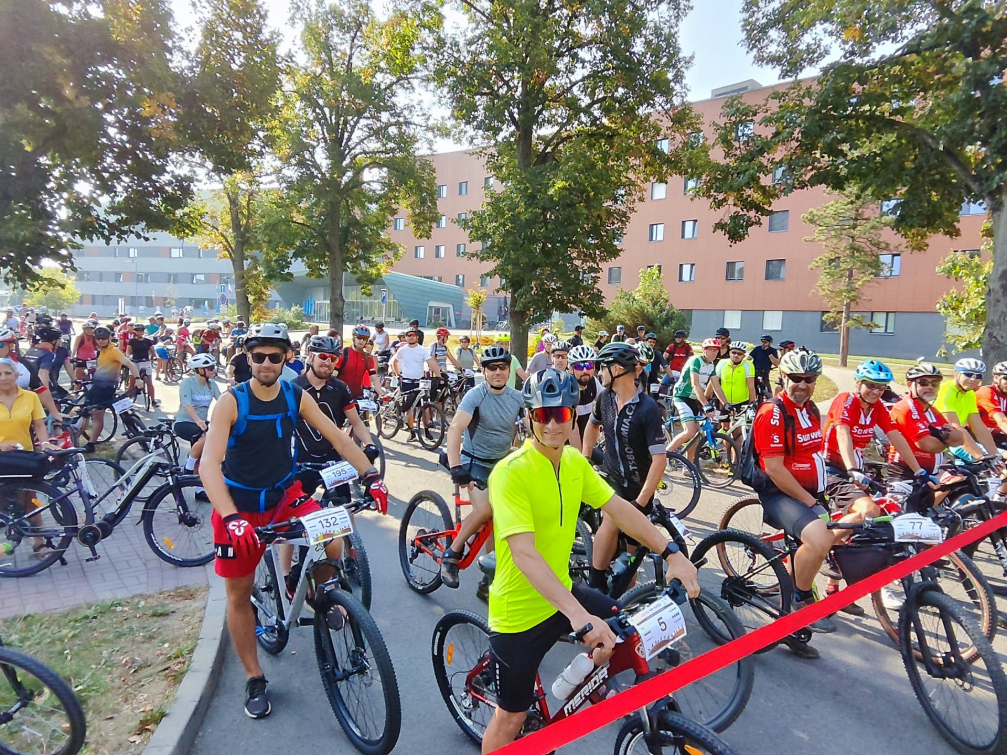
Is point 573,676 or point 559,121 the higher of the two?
point 559,121

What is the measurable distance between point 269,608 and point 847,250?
33.7 meters

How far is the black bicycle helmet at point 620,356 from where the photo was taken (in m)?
4.44

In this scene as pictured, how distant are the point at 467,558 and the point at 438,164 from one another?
206ft

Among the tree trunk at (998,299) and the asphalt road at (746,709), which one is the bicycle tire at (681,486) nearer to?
the asphalt road at (746,709)

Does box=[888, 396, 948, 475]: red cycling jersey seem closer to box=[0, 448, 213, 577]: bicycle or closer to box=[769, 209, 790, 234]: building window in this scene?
box=[0, 448, 213, 577]: bicycle

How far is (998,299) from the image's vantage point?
10.2 metres

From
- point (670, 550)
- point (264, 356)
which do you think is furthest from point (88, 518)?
point (670, 550)

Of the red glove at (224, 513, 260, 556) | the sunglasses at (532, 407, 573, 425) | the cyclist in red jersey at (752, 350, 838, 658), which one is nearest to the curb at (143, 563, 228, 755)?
the red glove at (224, 513, 260, 556)

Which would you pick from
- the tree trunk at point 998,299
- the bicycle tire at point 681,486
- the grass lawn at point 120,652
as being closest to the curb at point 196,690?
the grass lawn at point 120,652

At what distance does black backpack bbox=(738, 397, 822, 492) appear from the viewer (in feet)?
13.7

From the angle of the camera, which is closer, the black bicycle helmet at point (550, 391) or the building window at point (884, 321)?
the black bicycle helmet at point (550, 391)

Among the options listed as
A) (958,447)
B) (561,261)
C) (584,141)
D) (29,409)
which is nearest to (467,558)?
(29,409)

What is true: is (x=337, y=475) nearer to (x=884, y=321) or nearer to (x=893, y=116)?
(x=893, y=116)

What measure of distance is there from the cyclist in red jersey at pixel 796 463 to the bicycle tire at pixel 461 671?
2.24 m
